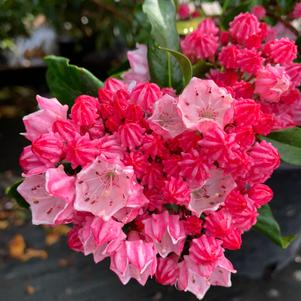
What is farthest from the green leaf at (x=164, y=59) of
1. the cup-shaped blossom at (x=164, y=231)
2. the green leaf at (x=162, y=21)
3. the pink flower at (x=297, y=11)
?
the pink flower at (x=297, y=11)

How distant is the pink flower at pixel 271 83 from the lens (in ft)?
2.21

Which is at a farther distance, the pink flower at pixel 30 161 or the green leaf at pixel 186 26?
the green leaf at pixel 186 26

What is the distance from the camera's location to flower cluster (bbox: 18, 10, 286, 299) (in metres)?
0.55

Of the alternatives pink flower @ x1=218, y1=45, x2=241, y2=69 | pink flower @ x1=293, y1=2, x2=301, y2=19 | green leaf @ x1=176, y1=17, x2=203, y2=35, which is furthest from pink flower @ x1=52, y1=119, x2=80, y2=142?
pink flower @ x1=293, y1=2, x2=301, y2=19

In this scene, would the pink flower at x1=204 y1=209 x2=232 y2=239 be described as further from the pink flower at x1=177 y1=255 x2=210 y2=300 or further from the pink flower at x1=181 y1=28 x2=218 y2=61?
the pink flower at x1=181 y1=28 x2=218 y2=61

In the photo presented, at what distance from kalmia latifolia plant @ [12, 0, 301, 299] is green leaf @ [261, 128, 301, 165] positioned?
78 mm

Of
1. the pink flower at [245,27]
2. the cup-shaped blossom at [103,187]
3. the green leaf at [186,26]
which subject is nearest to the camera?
the cup-shaped blossom at [103,187]

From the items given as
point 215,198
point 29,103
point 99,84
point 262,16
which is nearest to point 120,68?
point 99,84

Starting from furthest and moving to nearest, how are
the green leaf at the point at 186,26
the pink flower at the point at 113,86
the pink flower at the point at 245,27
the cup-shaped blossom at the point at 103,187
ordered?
the green leaf at the point at 186,26 < the pink flower at the point at 245,27 < the pink flower at the point at 113,86 < the cup-shaped blossom at the point at 103,187

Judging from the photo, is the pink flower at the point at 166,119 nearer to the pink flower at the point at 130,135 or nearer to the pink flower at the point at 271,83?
the pink flower at the point at 130,135

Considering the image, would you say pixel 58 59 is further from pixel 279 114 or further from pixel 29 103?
pixel 29 103

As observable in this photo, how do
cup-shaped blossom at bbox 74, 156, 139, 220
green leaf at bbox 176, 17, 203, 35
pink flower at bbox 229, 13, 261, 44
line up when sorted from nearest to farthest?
1. cup-shaped blossom at bbox 74, 156, 139, 220
2. pink flower at bbox 229, 13, 261, 44
3. green leaf at bbox 176, 17, 203, 35

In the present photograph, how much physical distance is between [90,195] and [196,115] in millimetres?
144

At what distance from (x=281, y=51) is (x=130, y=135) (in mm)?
267
